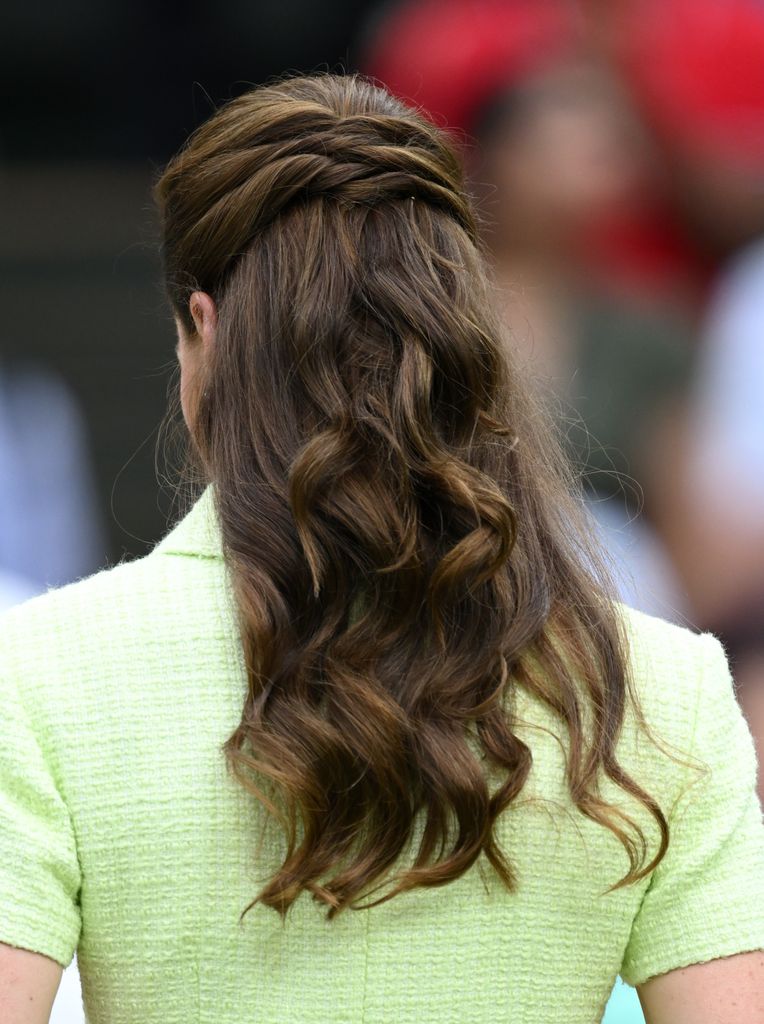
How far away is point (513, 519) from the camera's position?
118 centimetres

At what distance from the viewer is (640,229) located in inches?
124

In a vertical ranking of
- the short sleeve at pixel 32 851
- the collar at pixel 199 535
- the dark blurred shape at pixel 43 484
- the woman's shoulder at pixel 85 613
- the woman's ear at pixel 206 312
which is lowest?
the dark blurred shape at pixel 43 484

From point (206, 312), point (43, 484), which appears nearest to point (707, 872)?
point (206, 312)

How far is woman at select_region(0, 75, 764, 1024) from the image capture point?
112cm

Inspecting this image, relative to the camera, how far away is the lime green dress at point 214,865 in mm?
1121

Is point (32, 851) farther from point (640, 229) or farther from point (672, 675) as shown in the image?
point (640, 229)

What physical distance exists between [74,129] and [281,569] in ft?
7.65

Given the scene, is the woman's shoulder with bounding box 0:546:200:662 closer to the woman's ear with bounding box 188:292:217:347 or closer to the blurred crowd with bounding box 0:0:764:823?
the woman's ear with bounding box 188:292:217:347

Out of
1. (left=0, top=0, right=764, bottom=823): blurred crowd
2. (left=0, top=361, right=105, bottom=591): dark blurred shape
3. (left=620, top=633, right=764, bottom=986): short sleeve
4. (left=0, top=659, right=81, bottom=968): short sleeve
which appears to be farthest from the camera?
(left=0, top=361, right=105, bottom=591): dark blurred shape

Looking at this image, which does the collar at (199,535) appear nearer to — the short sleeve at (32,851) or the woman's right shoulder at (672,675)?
the short sleeve at (32,851)

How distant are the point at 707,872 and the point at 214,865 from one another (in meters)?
0.45

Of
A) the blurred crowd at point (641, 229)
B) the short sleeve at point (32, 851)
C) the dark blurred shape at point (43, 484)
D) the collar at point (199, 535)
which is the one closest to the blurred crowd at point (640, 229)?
the blurred crowd at point (641, 229)

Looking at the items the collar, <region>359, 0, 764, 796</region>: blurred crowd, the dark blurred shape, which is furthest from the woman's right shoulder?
the dark blurred shape

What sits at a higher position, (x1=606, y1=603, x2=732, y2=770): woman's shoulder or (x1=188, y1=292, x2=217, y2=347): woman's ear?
(x1=188, y1=292, x2=217, y2=347): woman's ear
